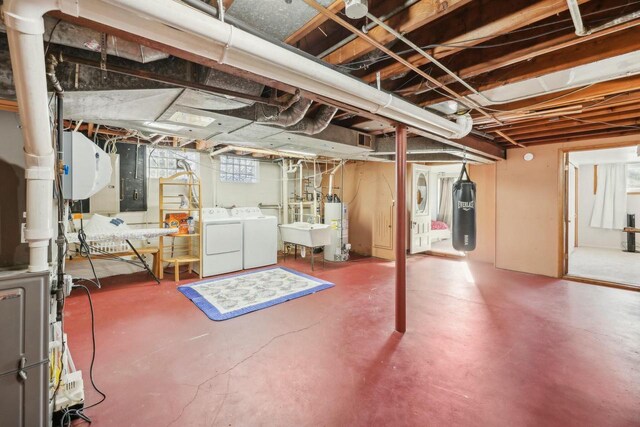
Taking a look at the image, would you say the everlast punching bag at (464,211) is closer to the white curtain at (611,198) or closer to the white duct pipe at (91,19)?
the white duct pipe at (91,19)

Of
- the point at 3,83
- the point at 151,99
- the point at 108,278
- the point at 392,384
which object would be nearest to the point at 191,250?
the point at 108,278

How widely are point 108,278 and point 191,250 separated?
1.35 meters

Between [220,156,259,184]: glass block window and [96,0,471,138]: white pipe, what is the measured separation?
14.8ft

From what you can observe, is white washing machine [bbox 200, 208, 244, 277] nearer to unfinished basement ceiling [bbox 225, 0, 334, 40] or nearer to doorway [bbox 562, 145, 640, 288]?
unfinished basement ceiling [bbox 225, 0, 334, 40]

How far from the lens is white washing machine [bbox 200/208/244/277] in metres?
4.76

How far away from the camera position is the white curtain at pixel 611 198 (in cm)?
705

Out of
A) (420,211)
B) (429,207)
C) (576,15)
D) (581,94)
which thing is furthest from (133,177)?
(429,207)

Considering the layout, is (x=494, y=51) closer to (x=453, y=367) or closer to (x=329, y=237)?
(x=453, y=367)

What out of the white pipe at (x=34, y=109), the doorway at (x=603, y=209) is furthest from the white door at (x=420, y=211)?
the white pipe at (x=34, y=109)

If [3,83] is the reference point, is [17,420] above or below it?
below

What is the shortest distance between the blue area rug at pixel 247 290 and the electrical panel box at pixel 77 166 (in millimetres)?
1918

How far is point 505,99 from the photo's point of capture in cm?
263

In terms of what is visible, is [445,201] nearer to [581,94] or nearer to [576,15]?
[581,94]

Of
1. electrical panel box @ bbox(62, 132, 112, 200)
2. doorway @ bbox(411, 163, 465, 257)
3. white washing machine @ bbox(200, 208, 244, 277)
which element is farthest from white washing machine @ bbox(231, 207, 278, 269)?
electrical panel box @ bbox(62, 132, 112, 200)
